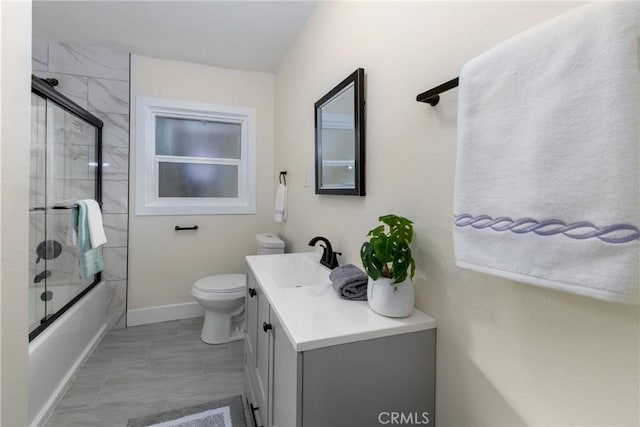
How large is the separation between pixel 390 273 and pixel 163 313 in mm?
2513

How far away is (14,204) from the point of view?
39.1 inches

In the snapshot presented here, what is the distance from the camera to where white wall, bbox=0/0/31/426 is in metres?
0.92

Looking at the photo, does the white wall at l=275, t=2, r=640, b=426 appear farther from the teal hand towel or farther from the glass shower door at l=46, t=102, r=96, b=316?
the glass shower door at l=46, t=102, r=96, b=316

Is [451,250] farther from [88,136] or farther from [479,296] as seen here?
[88,136]

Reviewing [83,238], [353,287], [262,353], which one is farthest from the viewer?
[83,238]

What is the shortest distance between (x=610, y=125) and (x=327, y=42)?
1574 mm

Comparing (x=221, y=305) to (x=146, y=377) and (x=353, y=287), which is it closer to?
(x=146, y=377)

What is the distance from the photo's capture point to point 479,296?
797mm

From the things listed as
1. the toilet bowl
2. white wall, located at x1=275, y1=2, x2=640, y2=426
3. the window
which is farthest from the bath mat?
the window

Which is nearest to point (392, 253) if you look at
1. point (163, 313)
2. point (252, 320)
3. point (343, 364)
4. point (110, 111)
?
point (343, 364)

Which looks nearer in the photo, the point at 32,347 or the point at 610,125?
the point at 610,125

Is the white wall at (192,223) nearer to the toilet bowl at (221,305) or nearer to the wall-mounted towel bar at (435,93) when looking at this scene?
the toilet bowl at (221,305)

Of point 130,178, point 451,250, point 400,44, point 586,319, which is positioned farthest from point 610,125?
point 130,178

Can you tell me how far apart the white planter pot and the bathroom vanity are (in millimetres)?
27
